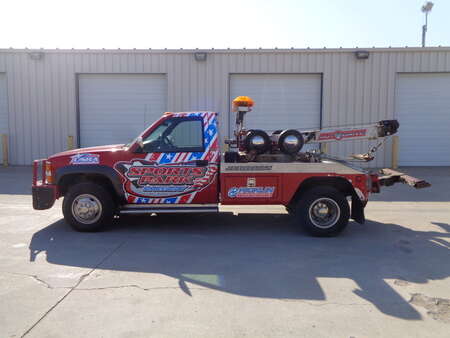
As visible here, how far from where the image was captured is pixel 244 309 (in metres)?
3.62

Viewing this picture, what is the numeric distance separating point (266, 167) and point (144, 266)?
8.05 feet

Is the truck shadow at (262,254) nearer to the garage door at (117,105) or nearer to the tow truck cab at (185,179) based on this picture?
the tow truck cab at (185,179)

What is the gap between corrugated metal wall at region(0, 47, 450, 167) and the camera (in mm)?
14172

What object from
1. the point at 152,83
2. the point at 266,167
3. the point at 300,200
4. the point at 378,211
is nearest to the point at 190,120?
the point at 266,167

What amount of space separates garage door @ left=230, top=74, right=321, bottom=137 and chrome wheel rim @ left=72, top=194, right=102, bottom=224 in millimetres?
8961

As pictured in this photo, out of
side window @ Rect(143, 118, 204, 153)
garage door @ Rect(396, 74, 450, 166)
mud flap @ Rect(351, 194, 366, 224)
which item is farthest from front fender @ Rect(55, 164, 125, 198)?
garage door @ Rect(396, 74, 450, 166)

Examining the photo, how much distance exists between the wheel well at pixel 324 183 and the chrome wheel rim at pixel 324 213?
30 centimetres

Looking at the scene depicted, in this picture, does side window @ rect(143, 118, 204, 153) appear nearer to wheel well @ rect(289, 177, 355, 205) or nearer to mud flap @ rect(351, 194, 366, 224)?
wheel well @ rect(289, 177, 355, 205)

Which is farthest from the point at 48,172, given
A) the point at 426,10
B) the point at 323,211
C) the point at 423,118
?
the point at 426,10

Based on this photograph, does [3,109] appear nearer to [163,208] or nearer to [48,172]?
[48,172]

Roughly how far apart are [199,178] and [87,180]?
76.0 inches

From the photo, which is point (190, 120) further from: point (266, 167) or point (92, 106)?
point (92, 106)

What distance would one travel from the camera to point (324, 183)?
6.27 m

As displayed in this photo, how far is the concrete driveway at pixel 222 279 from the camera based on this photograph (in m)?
3.36
